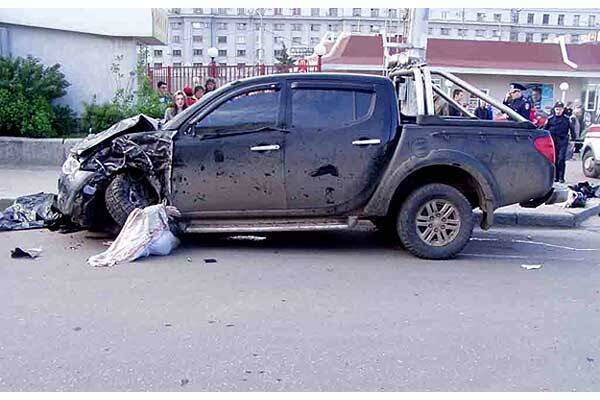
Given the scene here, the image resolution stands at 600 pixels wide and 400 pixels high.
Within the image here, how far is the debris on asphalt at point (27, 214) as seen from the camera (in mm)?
6902

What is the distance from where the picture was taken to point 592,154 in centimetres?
1268

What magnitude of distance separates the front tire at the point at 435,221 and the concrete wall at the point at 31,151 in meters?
8.07

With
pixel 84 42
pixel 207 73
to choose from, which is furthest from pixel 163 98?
pixel 84 42

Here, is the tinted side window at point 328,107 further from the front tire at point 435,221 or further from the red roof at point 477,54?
the red roof at point 477,54

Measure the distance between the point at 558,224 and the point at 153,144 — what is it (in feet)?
18.5

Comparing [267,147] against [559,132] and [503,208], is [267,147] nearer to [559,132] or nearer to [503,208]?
[503,208]

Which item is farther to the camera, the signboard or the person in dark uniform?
the signboard

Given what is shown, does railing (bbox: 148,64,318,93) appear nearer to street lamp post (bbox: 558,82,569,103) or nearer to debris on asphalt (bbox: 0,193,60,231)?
debris on asphalt (bbox: 0,193,60,231)

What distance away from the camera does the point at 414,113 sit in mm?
6262

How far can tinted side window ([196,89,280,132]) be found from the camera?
5.70 m

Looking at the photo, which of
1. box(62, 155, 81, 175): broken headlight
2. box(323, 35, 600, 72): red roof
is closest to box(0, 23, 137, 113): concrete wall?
box(62, 155, 81, 175): broken headlight

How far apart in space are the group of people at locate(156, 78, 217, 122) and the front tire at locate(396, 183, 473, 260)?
11.2 ft
